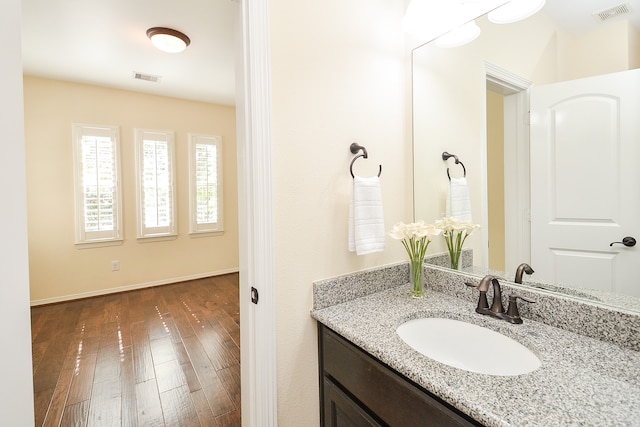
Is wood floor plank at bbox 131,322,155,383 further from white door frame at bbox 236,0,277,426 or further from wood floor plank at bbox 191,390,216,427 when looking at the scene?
white door frame at bbox 236,0,277,426

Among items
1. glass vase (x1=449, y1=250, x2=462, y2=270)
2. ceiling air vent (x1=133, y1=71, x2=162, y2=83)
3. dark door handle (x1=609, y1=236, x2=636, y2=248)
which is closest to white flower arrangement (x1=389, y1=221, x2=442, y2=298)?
glass vase (x1=449, y1=250, x2=462, y2=270)

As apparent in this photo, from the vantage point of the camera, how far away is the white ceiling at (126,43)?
213 centimetres

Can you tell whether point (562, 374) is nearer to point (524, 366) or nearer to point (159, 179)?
point (524, 366)

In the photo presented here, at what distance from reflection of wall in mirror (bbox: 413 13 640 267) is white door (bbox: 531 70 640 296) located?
0.09 meters

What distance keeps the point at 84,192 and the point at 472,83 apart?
4172 millimetres

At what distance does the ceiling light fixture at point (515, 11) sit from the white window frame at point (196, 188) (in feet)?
12.9

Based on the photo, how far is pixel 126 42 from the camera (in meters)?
2.61

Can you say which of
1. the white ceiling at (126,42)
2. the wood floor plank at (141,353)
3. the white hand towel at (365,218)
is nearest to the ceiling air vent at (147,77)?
the white ceiling at (126,42)

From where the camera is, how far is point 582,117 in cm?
95

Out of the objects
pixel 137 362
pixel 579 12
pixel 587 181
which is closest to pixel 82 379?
pixel 137 362

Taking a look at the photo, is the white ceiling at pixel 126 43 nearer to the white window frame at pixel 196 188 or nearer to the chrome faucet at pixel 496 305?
the white window frame at pixel 196 188

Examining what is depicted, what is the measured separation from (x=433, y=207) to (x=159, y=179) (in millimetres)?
3793

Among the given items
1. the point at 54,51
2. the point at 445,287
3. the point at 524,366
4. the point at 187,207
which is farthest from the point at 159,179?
the point at 524,366

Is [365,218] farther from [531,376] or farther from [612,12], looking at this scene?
[612,12]
